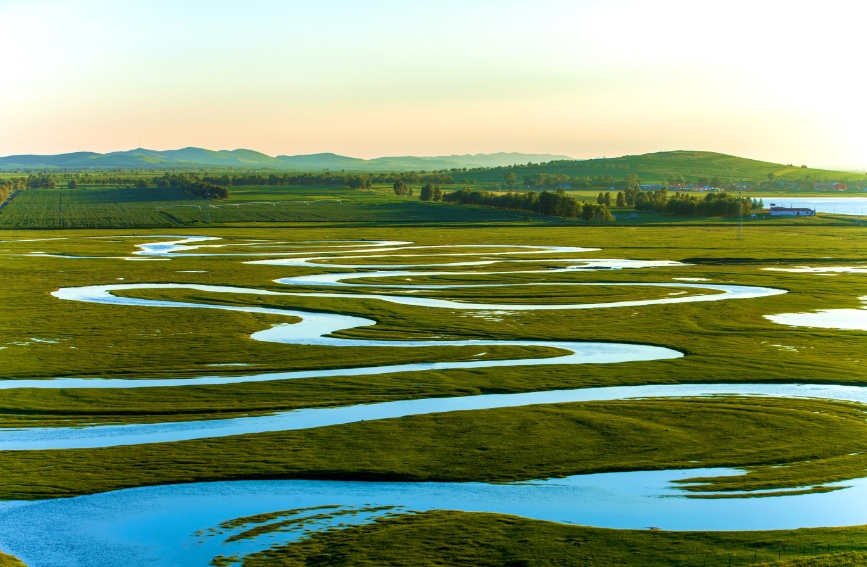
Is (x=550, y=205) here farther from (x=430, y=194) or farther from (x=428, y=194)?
(x=430, y=194)

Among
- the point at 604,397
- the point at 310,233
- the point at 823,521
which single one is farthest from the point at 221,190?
the point at 823,521

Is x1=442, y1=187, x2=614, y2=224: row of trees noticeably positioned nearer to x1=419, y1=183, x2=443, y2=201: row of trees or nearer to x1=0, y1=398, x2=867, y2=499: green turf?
x1=419, y1=183, x2=443, y2=201: row of trees

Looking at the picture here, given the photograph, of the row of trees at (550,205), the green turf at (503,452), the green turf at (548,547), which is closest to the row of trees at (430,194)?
the row of trees at (550,205)

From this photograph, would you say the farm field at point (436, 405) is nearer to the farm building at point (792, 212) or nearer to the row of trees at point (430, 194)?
the farm building at point (792, 212)

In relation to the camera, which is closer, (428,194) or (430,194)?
(428,194)

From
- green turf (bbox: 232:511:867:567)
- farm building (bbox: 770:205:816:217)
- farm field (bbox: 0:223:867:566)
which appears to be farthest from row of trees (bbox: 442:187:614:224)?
green turf (bbox: 232:511:867:567)

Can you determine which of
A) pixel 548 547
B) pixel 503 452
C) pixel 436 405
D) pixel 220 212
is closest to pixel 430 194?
pixel 220 212

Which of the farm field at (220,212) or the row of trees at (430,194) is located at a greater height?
the row of trees at (430,194)
